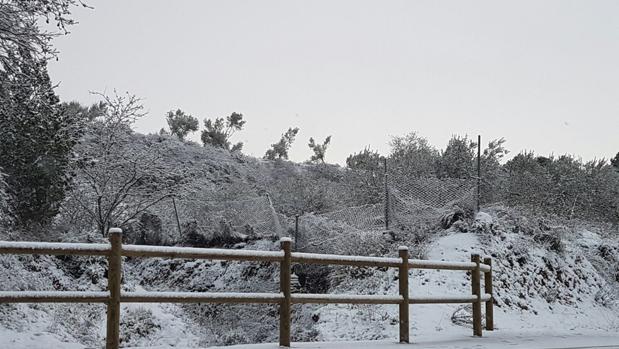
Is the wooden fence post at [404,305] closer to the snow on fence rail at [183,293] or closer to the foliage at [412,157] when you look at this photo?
the snow on fence rail at [183,293]

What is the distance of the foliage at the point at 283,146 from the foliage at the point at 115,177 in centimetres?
2595

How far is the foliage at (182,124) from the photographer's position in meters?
48.6

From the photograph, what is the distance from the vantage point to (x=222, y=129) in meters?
49.1

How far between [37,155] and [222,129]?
31278mm

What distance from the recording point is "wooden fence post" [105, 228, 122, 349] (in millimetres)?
7600

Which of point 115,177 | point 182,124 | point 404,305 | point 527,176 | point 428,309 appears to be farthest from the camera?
point 182,124

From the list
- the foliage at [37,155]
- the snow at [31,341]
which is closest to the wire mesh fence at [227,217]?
the foliage at [37,155]

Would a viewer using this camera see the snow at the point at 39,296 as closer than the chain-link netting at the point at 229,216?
Yes

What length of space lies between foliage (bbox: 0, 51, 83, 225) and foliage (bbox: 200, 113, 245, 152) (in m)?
28.4

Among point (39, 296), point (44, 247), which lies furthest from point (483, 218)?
point (39, 296)

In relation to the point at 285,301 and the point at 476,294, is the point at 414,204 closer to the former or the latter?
the point at 476,294

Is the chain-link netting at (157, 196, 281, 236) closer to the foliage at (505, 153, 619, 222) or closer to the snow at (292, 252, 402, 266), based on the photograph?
the foliage at (505, 153, 619, 222)

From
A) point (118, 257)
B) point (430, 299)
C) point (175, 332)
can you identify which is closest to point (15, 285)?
point (175, 332)

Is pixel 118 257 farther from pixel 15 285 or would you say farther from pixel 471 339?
pixel 15 285
